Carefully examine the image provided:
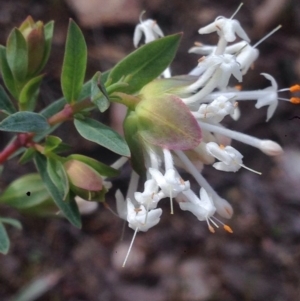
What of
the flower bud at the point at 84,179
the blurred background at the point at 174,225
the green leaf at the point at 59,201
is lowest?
the blurred background at the point at 174,225

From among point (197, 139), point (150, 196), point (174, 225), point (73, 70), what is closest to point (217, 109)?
point (197, 139)

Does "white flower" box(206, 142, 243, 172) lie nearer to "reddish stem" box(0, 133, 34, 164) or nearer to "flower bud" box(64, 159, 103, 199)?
"flower bud" box(64, 159, 103, 199)

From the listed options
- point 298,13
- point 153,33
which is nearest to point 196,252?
point 298,13

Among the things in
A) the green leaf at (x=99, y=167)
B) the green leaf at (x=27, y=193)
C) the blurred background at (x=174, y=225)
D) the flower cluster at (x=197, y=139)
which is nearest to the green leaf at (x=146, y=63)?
the flower cluster at (x=197, y=139)

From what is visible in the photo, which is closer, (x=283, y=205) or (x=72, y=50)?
(x=72, y=50)

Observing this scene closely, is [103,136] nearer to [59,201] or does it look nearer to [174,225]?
[59,201]

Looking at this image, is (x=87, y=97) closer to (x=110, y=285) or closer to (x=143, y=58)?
(x=143, y=58)

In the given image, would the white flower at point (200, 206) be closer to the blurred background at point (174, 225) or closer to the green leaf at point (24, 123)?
the green leaf at point (24, 123)
